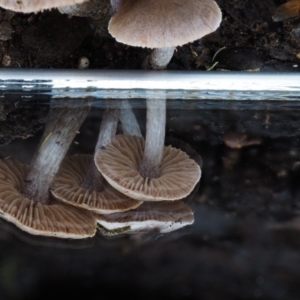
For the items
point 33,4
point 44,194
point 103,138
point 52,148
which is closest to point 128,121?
point 103,138

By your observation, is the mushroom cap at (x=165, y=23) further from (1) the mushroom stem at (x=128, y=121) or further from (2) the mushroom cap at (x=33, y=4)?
(1) the mushroom stem at (x=128, y=121)

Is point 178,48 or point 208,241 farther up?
point 178,48

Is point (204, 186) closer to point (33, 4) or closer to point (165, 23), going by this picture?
point (165, 23)

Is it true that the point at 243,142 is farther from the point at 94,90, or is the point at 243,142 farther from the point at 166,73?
the point at 94,90

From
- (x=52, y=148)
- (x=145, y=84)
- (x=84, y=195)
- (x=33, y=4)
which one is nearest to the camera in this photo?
(x=33, y=4)

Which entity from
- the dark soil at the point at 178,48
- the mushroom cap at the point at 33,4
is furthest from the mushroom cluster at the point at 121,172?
the mushroom cap at the point at 33,4

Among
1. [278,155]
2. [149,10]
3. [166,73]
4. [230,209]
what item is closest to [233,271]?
[230,209]

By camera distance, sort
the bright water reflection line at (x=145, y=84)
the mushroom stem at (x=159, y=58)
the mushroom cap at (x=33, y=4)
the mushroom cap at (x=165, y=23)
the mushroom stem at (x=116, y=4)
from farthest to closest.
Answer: the bright water reflection line at (x=145, y=84) < the mushroom stem at (x=159, y=58) < the mushroom stem at (x=116, y=4) < the mushroom cap at (x=165, y=23) < the mushroom cap at (x=33, y=4)
